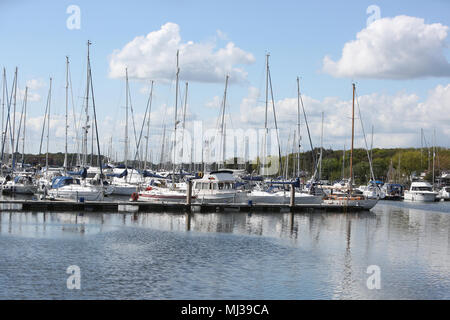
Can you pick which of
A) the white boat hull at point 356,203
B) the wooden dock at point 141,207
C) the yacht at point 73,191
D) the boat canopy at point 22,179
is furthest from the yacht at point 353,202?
the boat canopy at point 22,179

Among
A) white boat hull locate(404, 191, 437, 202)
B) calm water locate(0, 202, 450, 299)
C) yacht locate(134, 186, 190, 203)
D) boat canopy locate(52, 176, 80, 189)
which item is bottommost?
calm water locate(0, 202, 450, 299)

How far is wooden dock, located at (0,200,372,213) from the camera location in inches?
2206

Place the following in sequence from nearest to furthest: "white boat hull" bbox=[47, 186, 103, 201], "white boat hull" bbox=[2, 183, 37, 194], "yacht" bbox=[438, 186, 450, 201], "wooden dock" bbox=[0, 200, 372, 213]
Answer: "wooden dock" bbox=[0, 200, 372, 213] → "white boat hull" bbox=[47, 186, 103, 201] → "white boat hull" bbox=[2, 183, 37, 194] → "yacht" bbox=[438, 186, 450, 201]

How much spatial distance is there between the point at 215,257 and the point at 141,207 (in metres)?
26.9

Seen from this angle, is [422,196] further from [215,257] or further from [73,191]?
[215,257]

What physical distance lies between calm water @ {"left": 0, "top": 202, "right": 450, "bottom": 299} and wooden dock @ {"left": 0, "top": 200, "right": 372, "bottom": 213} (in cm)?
213

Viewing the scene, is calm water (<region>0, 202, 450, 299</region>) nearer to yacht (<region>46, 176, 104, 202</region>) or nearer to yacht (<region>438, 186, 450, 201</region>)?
yacht (<region>46, 176, 104, 202</region>)

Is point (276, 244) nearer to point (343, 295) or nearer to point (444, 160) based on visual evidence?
point (343, 295)

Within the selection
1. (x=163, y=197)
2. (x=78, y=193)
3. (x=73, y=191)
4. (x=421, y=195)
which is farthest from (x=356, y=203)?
(x=421, y=195)

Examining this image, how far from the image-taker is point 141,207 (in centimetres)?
5919

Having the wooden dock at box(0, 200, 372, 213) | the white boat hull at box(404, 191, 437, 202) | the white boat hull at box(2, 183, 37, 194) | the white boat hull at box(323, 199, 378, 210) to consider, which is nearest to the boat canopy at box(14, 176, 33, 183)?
the white boat hull at box(2, 183, 37, 194)

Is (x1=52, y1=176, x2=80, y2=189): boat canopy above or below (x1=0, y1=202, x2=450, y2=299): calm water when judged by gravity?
above
